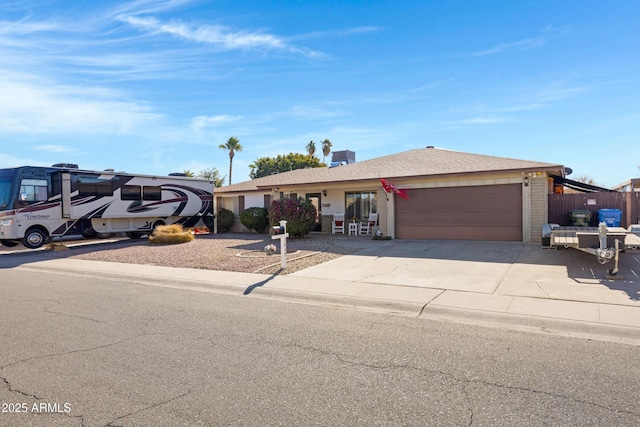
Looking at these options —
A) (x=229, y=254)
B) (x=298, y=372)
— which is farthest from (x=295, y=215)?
(x=298, y=372)

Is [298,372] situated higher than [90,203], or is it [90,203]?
[90,203]

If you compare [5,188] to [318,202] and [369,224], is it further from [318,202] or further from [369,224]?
[369,224]

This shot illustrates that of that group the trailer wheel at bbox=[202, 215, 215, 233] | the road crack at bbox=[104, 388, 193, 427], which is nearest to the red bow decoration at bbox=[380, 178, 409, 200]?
the trailer wheel at bbox=[202, 215, 215, 233]

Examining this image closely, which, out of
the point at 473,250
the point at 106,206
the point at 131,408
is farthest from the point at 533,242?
the point at 106,206

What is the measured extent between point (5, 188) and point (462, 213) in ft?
61.0

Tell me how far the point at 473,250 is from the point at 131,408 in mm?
11717

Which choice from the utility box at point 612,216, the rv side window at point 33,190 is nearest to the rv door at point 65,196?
the rv side window at point 33,190

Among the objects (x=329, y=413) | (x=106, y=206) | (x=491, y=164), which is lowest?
(x=329, y=413)

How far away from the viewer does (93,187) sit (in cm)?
1973

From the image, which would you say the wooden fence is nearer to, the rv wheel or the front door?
the front door

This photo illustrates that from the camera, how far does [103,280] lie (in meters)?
10.6

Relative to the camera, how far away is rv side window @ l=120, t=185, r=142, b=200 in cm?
2103

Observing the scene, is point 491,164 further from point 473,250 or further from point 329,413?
point 329,413

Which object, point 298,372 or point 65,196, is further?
point 65,196
